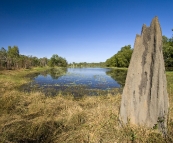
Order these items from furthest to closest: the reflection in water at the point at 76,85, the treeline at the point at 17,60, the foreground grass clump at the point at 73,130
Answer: the treeline at the point at 17,60 < the reflection in water at the point at 76,85 < the foreground grass clump at the point at 73,130

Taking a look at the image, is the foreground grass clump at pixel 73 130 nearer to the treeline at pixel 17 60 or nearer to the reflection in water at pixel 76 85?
the reflection in water at pixel 76 85

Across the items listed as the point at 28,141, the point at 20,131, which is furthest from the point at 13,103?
the point at 28,141

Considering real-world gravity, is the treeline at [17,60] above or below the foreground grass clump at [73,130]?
above

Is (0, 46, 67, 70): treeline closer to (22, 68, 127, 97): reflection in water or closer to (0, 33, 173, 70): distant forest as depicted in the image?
(0, 33, 173, 70): distant forest

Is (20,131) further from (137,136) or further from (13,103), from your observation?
(137,136)

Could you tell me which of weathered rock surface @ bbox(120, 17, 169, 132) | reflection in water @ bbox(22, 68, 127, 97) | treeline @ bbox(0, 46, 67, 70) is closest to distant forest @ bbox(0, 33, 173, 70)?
treeline @ bbox(0, 46, 67, 70)

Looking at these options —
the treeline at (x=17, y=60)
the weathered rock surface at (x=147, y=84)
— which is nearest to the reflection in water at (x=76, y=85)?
the weathered rock surface at (x=147, y=84)

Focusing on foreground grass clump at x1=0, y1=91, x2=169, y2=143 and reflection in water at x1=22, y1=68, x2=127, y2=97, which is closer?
foreground grass clump at x1=0, y1=91, x2=169, y2=143

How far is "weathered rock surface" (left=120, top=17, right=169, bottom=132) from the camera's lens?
4.41m

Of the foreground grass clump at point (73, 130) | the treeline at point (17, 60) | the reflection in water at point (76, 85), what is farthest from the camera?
the treeline at point (17, 60)

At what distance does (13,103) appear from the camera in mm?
7668

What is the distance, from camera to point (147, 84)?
4535 mm

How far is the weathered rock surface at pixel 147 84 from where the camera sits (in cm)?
441

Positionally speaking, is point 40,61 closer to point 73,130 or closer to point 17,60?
point 17,60
